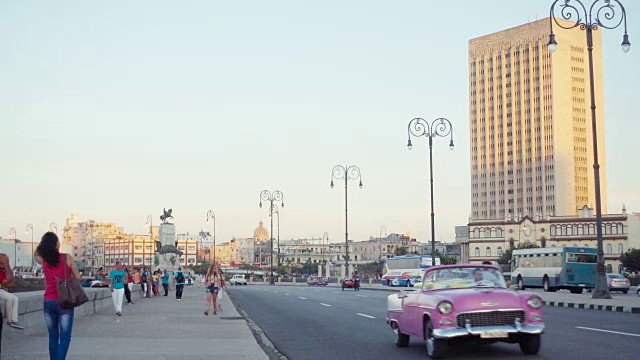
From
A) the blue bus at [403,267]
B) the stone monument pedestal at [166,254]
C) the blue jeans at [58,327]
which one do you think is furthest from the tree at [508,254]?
the blue jeans at [58,327]

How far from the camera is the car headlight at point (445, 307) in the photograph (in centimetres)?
1245

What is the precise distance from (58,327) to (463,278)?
6.53 metres

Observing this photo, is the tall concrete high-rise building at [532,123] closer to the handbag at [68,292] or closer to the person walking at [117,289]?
the person walking at [117,289]

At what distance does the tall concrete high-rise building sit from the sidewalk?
507 feet

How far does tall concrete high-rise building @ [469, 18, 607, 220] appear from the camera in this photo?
17450 cm

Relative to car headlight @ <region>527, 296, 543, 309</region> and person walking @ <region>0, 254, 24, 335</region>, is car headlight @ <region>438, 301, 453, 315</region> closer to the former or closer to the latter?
car headlight @ <region>527, 296, 543, 309</region>

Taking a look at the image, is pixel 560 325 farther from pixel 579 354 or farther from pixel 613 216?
pixel 613 216

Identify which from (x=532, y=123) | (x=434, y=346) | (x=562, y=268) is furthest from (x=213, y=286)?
(x=532, y=123)

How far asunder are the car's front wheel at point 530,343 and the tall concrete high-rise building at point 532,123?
161138 mm

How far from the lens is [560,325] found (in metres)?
20.0

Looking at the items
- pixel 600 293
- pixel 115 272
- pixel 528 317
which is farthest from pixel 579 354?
pixel 600 293

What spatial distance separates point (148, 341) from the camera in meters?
16.7

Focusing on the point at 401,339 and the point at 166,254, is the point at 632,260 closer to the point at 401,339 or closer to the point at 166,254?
the point at 166,254

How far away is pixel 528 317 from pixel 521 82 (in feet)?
576
